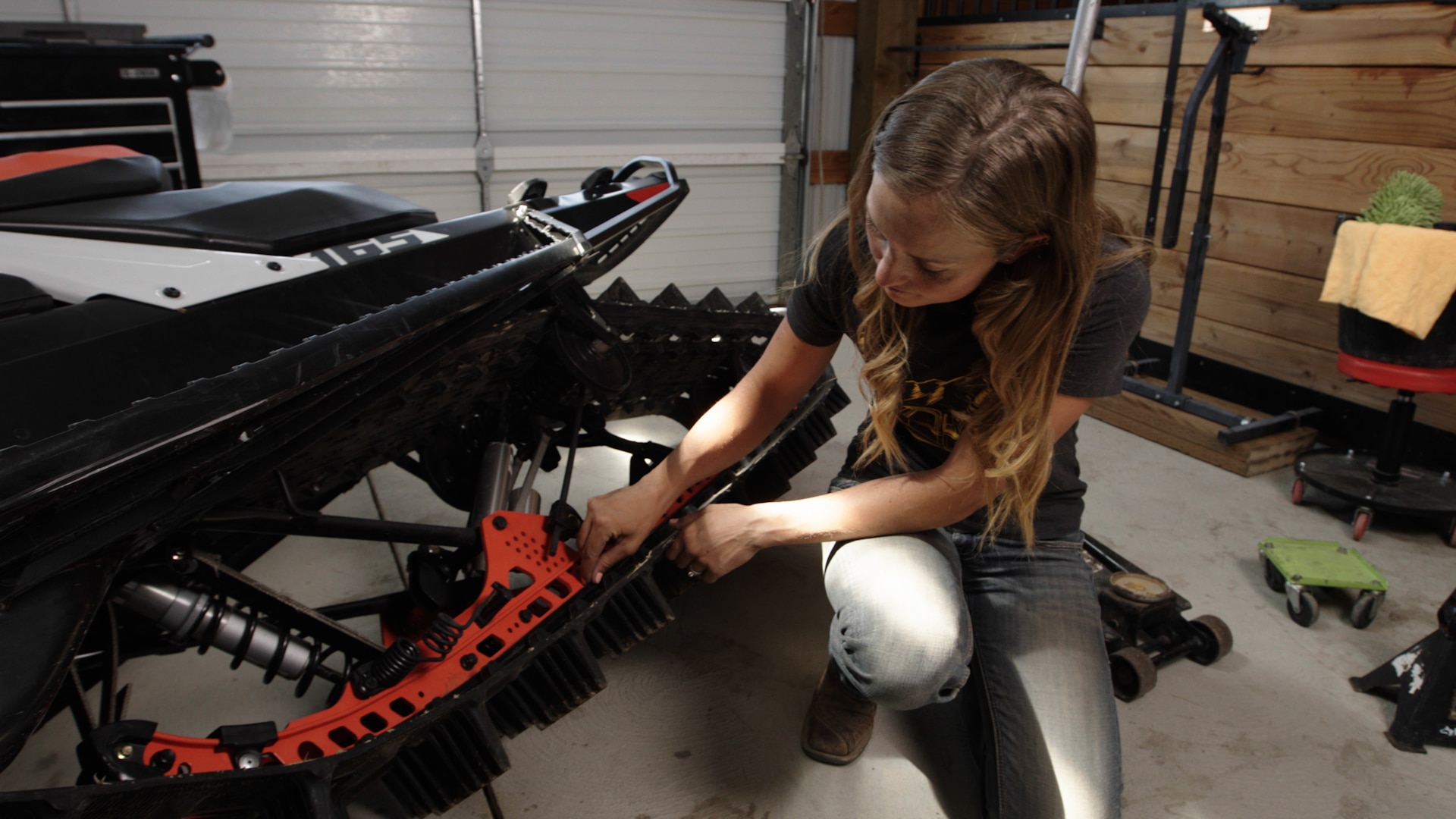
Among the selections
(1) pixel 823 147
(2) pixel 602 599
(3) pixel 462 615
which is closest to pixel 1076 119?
(2) pixel 602 599

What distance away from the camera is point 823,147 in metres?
4.51

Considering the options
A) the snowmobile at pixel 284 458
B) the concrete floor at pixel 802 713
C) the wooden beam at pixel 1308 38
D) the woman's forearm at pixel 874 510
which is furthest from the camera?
the wooden beam at pixel 1308 38

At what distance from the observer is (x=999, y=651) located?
1311mm

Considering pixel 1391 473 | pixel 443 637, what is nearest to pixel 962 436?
pixel 443 637

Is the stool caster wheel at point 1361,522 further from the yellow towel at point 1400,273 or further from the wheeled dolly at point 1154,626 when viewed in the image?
the wheeled dolly at point 1154,626

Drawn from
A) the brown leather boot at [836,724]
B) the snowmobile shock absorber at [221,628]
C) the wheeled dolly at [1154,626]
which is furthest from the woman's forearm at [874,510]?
the snowmobile shock absorber at [221,628]

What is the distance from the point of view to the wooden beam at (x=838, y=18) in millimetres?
4258

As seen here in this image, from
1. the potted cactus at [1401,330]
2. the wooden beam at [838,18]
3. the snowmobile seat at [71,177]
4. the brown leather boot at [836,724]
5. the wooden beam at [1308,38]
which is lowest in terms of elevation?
the brown leather boot at [836,724]

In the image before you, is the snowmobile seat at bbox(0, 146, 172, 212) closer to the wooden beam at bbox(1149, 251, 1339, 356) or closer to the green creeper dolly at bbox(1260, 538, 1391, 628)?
the green creeper dolly at bbox(1260, 538, 1391, 628)

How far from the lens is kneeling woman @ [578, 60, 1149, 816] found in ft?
3.26

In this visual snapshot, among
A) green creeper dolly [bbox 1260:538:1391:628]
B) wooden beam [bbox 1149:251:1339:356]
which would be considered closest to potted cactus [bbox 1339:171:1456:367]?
wooden beam [bbox 1149:251:1339:356]

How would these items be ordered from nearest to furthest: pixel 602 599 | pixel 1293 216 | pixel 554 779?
pixel 602 599, pixel 554 779, pixel 1293 216

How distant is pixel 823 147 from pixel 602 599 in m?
3.62

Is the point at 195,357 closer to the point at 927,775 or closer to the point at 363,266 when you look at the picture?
the point at 363,266
